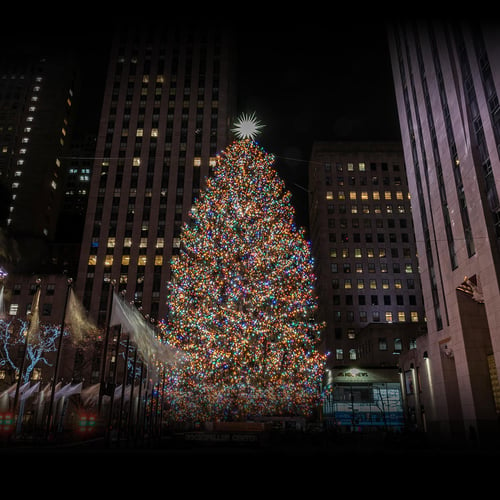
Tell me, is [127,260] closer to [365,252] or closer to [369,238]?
[365,252]

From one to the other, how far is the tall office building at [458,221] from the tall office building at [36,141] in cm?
8345

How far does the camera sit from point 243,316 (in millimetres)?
24891

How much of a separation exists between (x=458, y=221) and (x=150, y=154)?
71066mm

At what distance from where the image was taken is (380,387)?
6481 centimetres

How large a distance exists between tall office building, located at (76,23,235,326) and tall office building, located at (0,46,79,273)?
21.9 meters

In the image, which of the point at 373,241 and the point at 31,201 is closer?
the point at 373,241

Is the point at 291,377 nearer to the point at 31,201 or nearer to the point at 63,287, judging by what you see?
the point at 63,287

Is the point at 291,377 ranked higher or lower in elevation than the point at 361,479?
higher

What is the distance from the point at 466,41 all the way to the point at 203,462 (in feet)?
117

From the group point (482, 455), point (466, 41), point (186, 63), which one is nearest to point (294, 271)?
point (466, 41)

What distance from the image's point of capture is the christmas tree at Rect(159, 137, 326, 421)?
24.4 m

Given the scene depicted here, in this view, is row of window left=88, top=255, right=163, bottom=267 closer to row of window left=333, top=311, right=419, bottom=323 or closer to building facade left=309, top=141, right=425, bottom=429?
→ building facade left=309, top=141, right=425, bottom=429

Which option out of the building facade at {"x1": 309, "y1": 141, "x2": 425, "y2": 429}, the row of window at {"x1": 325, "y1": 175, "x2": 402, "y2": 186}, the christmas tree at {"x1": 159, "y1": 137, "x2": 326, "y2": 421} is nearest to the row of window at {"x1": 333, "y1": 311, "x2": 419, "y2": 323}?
the building facade at {"x1": 309, "y1": 141, "x2": 425, "y2": 429}

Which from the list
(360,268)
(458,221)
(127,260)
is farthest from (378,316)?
(458,221)
